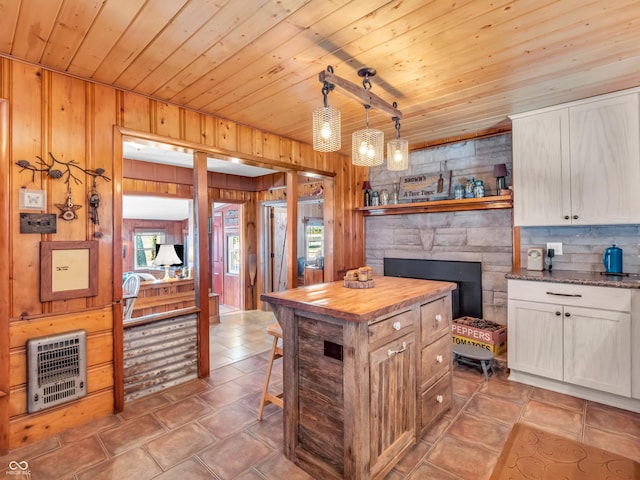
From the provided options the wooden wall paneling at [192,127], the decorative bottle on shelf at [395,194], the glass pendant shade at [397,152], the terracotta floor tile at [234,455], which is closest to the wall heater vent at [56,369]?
the terracotta floor tile at [234,455]

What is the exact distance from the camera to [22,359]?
7.20 feet

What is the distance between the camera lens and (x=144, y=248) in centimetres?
636

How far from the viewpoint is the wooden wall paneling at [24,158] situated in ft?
7.11

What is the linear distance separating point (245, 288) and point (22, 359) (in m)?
3.82

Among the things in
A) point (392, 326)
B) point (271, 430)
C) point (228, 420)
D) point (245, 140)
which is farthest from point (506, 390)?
point (245, 140)

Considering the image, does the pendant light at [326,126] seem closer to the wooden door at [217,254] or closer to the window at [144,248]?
the wooden door at [217,254]

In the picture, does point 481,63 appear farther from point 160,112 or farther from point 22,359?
point 22,359

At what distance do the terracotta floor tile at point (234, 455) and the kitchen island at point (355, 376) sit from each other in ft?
0.68

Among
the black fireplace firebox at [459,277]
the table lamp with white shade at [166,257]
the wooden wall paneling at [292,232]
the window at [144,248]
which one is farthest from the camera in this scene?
the window at [144,248]

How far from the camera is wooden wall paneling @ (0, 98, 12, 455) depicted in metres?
2.12

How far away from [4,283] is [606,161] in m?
4.54

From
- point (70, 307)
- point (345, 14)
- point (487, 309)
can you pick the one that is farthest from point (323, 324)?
point (487, 309)

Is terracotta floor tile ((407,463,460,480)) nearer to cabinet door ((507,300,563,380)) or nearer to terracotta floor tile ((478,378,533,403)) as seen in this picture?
terracotta floor tile ((478,378,533,403))

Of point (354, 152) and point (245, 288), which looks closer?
point (354, 152)
